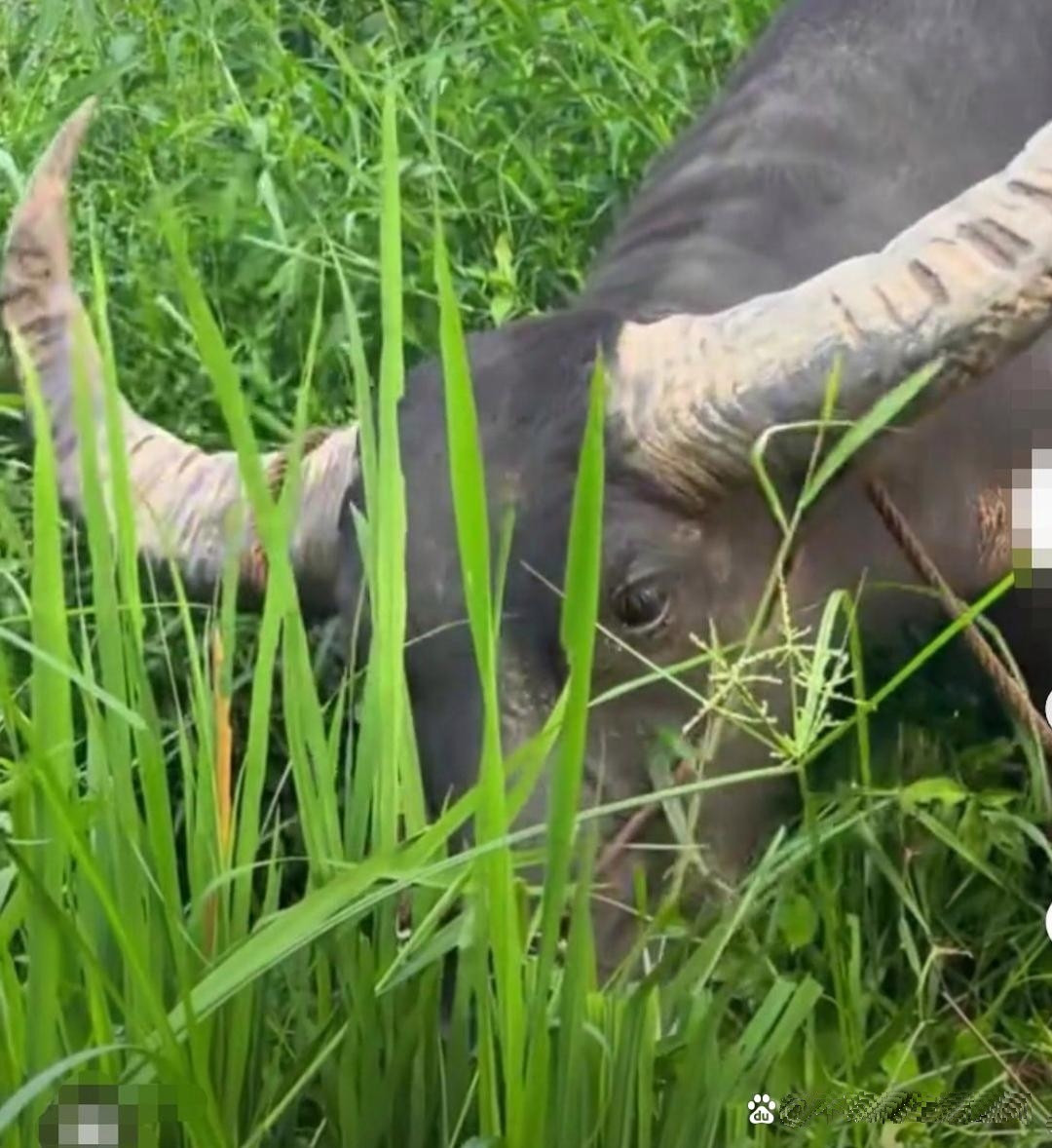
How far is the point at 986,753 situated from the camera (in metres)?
3.00

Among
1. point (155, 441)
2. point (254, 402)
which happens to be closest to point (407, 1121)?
point (155, 441)

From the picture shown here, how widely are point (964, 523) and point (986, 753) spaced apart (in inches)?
11.3

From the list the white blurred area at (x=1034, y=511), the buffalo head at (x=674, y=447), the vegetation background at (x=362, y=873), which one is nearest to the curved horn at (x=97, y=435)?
the vegetation background at (x=362, y=873)

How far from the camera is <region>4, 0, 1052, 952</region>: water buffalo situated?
103 inches

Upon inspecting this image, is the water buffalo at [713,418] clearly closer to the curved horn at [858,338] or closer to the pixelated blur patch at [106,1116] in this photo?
the curved horn at [858,338]

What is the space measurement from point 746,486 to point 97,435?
0.86 m

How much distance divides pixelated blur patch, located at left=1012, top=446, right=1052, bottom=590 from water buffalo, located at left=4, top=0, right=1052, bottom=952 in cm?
3

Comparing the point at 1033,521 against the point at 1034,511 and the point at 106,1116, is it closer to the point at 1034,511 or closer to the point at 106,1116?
the point at 1034,511

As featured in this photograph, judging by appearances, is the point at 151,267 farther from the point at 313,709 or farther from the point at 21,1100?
the point at 21,1100

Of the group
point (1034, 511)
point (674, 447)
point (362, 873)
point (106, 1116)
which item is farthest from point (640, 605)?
point (106, 1116)

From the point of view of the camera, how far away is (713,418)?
2.67 meters

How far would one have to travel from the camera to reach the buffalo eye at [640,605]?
261 centimetres

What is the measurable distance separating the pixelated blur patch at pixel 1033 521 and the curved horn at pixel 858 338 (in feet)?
0.59

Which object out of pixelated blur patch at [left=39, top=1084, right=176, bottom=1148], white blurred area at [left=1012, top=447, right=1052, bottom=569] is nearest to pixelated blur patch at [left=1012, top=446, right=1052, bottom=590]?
white blurred area at [left=1012, top=447, right=1052, bottom=569]
